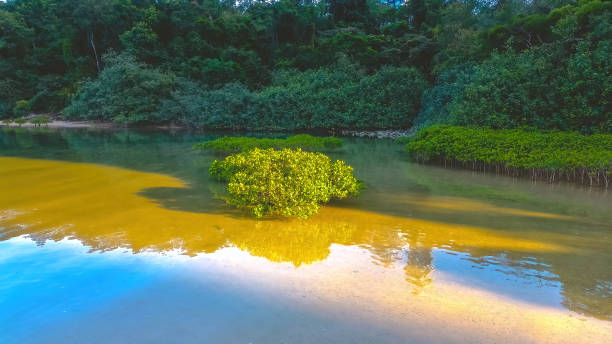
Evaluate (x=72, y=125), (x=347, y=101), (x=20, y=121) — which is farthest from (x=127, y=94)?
(x=347, y=101)

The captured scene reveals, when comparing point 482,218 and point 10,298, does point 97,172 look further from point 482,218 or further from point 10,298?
point 482,218

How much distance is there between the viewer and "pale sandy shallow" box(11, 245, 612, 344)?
3.42 m

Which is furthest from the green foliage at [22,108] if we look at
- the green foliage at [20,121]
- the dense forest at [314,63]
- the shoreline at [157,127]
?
the green foliage at [20,121]

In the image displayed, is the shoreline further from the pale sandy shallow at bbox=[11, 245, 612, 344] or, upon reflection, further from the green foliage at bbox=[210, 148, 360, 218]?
the pale sandy shallow at bbox=[11, 245, 612, 344]

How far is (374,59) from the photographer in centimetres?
2955

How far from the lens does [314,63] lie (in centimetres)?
3206

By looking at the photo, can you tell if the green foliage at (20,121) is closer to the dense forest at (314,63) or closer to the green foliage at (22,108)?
the green foliage at (22,108)

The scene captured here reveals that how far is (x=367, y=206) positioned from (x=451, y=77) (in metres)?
15.4

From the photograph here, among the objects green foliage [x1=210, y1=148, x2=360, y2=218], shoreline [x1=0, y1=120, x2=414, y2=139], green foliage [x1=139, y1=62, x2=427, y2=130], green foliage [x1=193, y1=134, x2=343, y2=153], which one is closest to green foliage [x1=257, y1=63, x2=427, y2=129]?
green foliage [x1=139, y1=62, x2=427, y2=130]

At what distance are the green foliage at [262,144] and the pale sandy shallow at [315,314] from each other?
9.58 m

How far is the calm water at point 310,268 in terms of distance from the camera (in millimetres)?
3568

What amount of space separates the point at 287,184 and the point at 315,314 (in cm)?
319

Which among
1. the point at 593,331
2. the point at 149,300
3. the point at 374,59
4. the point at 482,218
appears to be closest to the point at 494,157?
the point at 482,218

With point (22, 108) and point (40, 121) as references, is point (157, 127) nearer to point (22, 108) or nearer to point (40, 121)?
point (40, 121)
